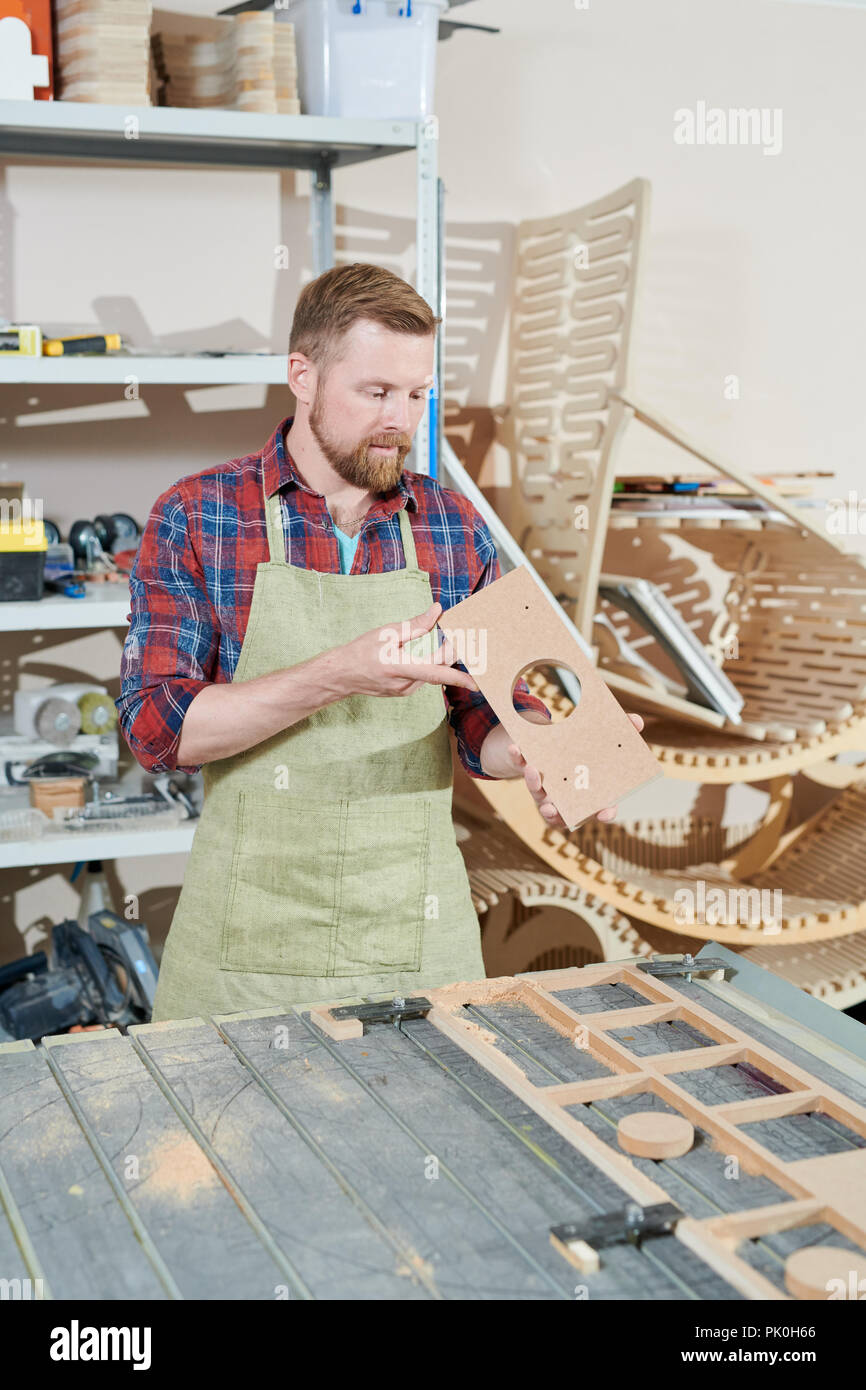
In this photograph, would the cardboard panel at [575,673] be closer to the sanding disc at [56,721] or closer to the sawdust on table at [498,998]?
the sawdust on table at [498,998]

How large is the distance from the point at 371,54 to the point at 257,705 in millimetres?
1512

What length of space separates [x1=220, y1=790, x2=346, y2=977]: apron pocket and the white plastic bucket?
146cm

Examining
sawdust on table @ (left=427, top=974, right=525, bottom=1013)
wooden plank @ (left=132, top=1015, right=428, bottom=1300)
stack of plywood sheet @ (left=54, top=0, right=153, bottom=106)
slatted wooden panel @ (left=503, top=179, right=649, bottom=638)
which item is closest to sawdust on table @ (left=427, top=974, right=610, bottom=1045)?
sawdust on table @ (left=427, top=974, right=525, bottom=1013)

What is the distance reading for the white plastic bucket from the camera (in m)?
2.57

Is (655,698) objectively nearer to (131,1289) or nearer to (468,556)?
(468,556)

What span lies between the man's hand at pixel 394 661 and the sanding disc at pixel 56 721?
129 cm

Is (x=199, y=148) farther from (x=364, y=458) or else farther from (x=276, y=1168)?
(x=276, y=1168)

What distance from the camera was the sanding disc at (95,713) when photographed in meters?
2.79

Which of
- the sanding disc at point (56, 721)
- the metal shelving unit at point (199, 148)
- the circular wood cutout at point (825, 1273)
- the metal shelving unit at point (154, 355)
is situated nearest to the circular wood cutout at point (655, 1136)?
the circular wood cutout at point (825, 1273)

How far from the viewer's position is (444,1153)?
1.18 m

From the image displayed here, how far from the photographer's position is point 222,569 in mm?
1821

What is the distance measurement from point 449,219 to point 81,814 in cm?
170

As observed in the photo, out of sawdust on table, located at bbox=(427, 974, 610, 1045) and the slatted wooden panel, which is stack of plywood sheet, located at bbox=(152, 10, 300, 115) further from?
sawdust on table, located at bbox=(427, 974, 610, 1045)

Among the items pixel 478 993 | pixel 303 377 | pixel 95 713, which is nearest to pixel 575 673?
pixel 478 993
